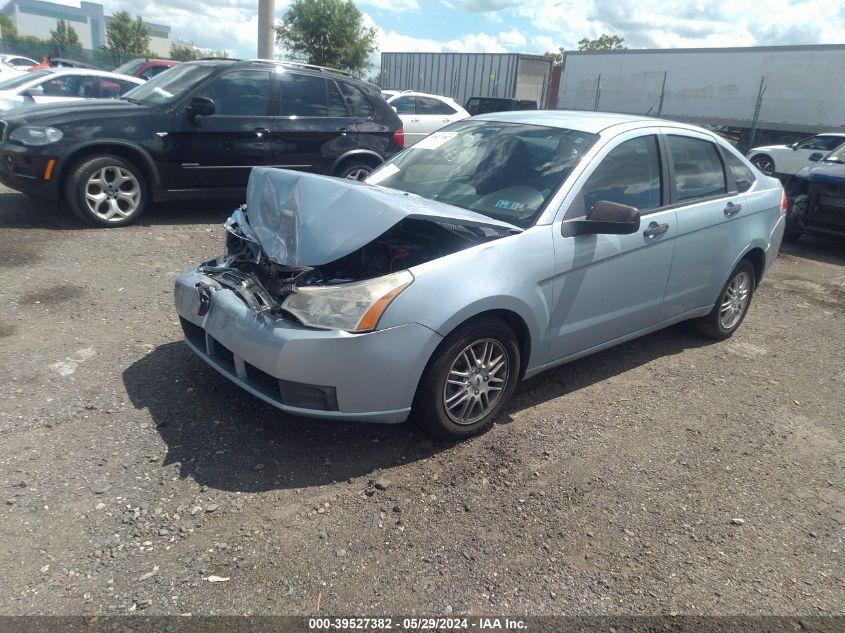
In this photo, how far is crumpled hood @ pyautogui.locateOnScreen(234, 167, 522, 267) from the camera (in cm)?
322

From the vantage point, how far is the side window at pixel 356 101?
8.39m

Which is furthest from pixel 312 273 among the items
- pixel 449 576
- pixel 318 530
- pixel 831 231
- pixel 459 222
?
pixel 831 231

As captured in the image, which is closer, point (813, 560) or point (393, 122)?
point (813, 560)

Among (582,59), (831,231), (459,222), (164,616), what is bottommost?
(164,616)

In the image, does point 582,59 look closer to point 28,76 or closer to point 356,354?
point 28,76

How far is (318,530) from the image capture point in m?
2.79

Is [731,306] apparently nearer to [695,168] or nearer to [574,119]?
[695,168]

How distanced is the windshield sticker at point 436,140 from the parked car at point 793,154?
13982 millimetres

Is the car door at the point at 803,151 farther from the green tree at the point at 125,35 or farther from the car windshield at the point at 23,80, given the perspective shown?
the green tree at the point at 125,35

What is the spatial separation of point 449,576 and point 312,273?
162 cm

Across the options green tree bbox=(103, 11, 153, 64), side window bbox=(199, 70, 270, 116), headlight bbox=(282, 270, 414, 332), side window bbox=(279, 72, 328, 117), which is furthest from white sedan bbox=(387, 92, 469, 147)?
green tree bbox=(103, 11, 153, 64)

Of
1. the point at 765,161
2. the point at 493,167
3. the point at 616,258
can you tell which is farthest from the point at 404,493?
the point at 765,161

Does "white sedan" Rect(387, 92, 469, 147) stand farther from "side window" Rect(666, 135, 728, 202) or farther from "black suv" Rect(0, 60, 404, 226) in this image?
"side window" Rect(666, 135, 728, 202)

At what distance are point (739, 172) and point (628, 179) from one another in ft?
5.20
